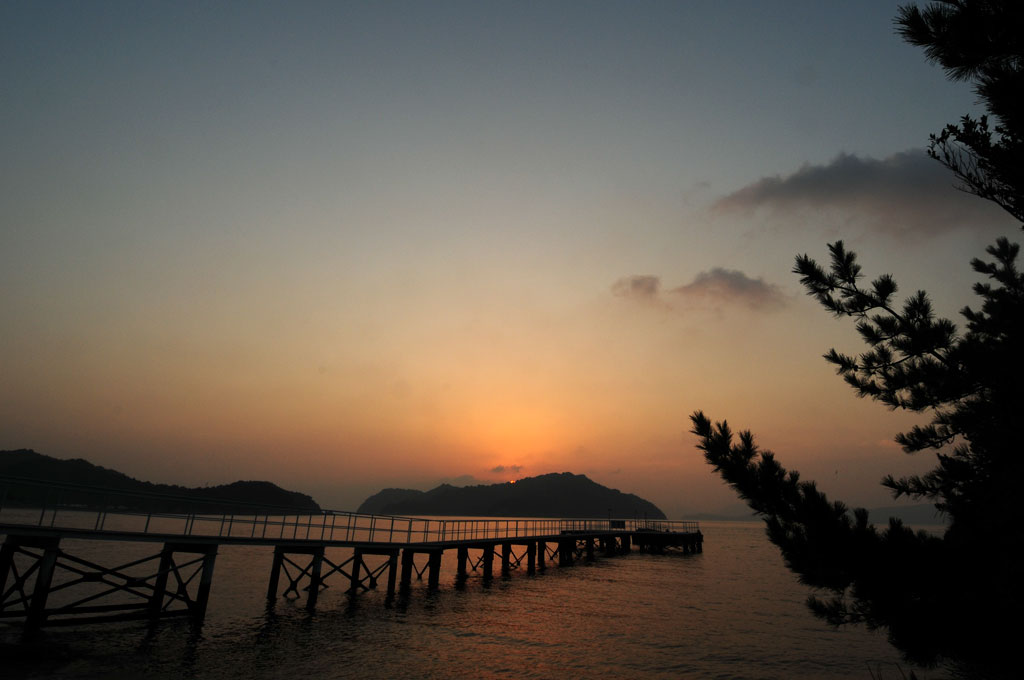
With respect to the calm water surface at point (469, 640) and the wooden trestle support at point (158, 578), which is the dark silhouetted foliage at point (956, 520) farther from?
the wooden trestle support at point (158, 578)

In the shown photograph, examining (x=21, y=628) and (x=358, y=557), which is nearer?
(x=21, y=628)

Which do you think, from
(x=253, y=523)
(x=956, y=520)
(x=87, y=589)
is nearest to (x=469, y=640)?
(x=253, y=523)

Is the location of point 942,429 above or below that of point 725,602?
above

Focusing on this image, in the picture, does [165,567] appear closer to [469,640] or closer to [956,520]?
[469,640]

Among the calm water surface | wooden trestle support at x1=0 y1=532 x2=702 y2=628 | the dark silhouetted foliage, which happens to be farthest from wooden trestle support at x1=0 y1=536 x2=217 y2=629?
the dark silhouetted foliage

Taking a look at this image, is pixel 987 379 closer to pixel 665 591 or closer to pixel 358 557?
pixel 358 557

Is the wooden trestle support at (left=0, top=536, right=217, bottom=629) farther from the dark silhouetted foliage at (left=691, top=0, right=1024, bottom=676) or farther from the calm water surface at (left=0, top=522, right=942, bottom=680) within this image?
the dark silhouetted foliage at (left=691, top=0, right=1024, bottom=676)

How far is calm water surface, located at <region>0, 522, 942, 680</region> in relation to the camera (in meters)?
16.9

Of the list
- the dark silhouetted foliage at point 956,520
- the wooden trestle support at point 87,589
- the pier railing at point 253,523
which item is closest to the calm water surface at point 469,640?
the wooden trestle support at point 87,589

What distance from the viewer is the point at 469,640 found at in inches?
874

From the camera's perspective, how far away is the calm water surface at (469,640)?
16.9 metres

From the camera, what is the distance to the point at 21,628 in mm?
18781

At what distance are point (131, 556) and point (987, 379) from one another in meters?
66.8

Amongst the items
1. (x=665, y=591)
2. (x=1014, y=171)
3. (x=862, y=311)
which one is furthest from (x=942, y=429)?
(x=665, y=591)
